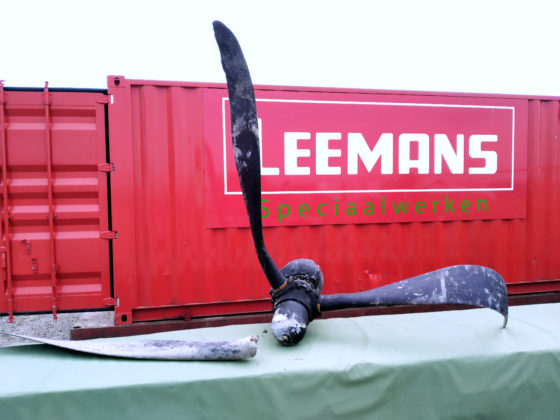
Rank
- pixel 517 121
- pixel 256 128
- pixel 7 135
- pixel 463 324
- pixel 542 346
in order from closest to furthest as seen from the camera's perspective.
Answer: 1. pixel 256 128
2. pixel 542 346
3. pixel 463 324
4. pixel 7 135
5. pixel 517 121

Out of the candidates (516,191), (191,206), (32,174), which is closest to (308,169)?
(191,206)

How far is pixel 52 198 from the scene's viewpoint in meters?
3.35

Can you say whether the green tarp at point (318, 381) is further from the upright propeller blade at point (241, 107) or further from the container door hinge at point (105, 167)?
the container door hinge at point (105, 167)

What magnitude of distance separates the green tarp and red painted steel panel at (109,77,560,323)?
2199 mm

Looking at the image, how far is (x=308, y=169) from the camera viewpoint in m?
3.60

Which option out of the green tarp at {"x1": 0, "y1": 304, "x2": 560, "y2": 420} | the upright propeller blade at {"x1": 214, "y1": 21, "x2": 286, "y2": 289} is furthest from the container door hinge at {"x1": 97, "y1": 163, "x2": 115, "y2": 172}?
the upright propeller blade at {"x1": 214, "y1": 21, "x2": 286, "y2": 289}

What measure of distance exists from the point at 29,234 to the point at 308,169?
2639 mm

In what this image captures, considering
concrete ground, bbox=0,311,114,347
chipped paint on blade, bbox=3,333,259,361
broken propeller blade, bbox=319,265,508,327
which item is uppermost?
broken propeller blade, bbox=319,265,508,327

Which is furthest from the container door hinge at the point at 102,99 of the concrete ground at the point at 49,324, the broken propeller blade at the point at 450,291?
the broken propeller blade at the point at 450,291

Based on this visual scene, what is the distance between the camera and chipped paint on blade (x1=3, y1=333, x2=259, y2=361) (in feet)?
3.67

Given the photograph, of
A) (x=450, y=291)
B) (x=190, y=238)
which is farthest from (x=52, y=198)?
(x=450, y=291)

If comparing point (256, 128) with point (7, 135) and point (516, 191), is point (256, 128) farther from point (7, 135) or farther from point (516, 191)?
point (516, 191)

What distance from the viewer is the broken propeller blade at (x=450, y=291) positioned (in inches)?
49.9

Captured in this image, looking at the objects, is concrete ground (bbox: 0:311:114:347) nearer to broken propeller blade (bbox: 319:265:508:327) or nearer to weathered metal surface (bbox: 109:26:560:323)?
weathered metal surface (bbox: 109:26:560:323)
